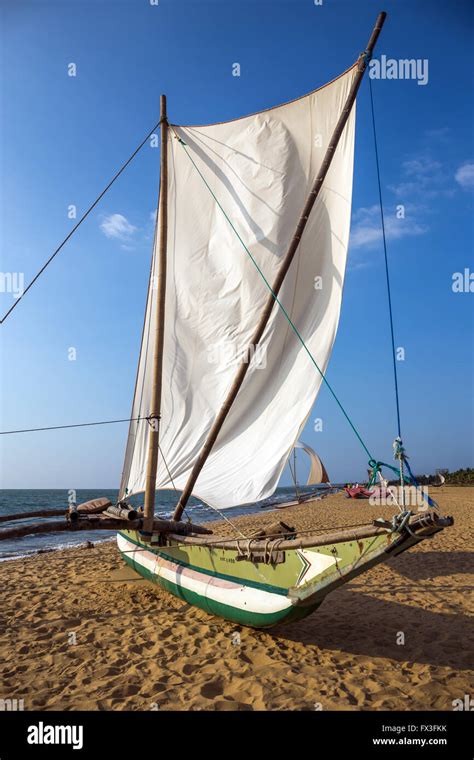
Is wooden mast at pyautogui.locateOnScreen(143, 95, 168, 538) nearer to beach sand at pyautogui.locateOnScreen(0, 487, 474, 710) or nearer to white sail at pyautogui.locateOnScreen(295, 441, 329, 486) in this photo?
beach sand at pyautogui.locateOnScreen(0, 487, 474, 710)

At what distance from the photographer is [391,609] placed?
799cm

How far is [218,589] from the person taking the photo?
662 cm

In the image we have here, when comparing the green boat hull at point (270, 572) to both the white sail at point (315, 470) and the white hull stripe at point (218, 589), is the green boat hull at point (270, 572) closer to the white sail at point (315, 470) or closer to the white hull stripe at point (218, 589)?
the white hull stripe at point (218, 589)

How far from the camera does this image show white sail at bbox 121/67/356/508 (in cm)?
845

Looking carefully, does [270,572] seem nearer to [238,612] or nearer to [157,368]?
[238,612]

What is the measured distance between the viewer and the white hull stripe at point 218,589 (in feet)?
18.9

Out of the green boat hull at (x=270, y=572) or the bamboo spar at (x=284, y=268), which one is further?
the bamboo spar at (x=284, y=268)

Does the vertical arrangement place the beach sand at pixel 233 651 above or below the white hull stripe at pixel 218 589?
below

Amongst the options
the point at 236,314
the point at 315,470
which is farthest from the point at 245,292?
the point at 315,470

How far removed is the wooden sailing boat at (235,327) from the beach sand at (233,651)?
1.94ft

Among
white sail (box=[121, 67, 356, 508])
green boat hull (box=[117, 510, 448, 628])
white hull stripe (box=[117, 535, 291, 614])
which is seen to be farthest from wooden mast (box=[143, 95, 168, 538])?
white sail (box=[121, 67, 356, 508])

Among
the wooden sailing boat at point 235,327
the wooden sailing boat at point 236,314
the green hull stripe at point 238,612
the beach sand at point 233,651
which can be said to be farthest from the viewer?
the wooden sailing boat at point 236,314

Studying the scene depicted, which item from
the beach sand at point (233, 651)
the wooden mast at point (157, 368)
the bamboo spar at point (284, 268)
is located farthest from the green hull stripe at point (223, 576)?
the beach sand at point (233, 651)
